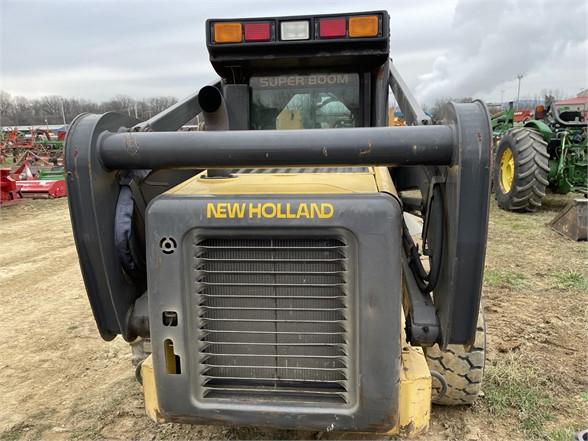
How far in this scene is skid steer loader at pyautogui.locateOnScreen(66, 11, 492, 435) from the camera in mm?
1729

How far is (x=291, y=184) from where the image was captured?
206 cm

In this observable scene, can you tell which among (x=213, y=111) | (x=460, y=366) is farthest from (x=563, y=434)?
(x=213, y=111)

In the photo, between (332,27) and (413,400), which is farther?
(332,27)

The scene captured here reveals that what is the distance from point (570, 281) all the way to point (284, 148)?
14.3 feet

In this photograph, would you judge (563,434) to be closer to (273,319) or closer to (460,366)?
(460,366)

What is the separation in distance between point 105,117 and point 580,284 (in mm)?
4777

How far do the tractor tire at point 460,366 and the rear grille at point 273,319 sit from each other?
33.3 inches

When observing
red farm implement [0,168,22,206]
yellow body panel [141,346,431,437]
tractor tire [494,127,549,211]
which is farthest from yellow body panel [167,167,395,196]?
red farm implement [0,168,22,206]

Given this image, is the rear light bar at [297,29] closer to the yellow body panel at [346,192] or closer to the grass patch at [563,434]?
the yellow body panel at [346,192]

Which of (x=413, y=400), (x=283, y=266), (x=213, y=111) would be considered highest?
(x=213, y=111)

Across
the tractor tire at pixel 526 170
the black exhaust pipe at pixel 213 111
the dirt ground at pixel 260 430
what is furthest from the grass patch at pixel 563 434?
the tractor tire at pixel 526 170

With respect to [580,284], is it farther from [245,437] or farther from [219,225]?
[219,225]

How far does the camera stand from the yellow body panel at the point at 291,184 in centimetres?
194

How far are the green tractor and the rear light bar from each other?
5.84 meters
